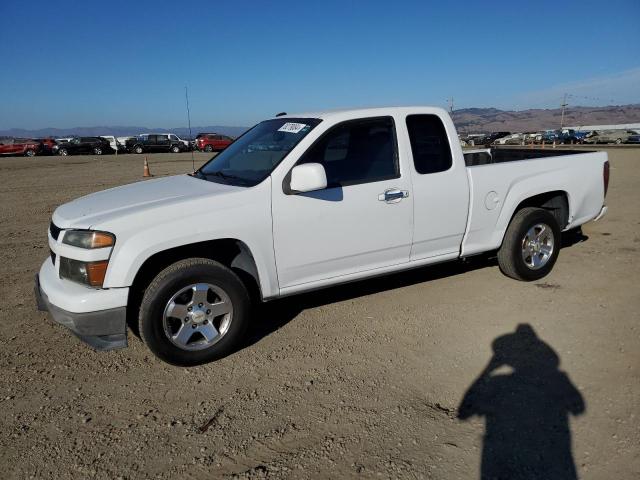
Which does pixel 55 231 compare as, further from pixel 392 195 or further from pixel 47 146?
pixel 47 146

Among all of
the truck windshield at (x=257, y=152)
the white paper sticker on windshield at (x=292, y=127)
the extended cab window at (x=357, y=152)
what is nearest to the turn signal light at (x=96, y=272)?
the truck windshield at (x=257, y=152)

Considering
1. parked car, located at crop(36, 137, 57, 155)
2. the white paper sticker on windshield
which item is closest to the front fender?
the white paper sticker on windshield

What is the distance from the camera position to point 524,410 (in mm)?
2932

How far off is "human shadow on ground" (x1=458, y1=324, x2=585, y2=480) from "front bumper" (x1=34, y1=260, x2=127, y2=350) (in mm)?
2274

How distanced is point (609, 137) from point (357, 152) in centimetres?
5614

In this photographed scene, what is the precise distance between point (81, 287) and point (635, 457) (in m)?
3.47

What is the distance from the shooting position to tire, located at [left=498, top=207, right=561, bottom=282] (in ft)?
16.3

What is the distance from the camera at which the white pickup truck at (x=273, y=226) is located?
3.31 meters

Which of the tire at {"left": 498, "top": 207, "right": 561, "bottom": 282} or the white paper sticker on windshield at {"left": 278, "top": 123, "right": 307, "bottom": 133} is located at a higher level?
the white paper sticker on windshield at {"left": 278, "top": 123, "right": 307, "bottom": 133}

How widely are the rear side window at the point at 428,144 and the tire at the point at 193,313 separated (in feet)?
6.43

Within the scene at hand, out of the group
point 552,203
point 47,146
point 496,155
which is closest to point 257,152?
point 552,203

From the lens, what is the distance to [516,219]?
197 inches

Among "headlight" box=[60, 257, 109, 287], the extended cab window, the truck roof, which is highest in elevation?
the truck roof

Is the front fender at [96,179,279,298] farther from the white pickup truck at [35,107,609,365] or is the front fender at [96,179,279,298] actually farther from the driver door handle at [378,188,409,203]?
the driver door handle at [378,188,409,203]
